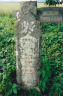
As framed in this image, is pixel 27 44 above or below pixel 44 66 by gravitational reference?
above

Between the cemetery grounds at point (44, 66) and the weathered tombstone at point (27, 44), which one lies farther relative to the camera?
the cemetery grounds at point (44, 66)

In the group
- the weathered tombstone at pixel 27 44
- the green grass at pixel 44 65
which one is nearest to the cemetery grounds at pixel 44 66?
the green grass at pixel 44 65

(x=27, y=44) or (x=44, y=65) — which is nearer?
(x=27, y=44)

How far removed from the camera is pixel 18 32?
6.00ft

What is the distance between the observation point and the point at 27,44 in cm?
190

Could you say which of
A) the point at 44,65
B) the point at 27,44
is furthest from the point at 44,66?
the point at 27,44

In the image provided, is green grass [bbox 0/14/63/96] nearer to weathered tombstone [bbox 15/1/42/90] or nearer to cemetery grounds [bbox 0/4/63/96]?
cemetery grounds [bbox 0/4/63/96]

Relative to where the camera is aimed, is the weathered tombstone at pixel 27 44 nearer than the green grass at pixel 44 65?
Yes

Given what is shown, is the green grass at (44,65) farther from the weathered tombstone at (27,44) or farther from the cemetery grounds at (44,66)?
the weathered tombstone at (27,44)

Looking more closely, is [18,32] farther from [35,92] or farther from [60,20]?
[60,20]

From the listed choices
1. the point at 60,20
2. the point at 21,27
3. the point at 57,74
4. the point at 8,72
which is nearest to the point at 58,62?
the point at 57,74

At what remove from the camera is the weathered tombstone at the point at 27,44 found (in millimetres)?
1735

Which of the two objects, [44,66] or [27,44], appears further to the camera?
[44,66]

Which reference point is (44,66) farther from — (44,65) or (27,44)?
(27,44)
